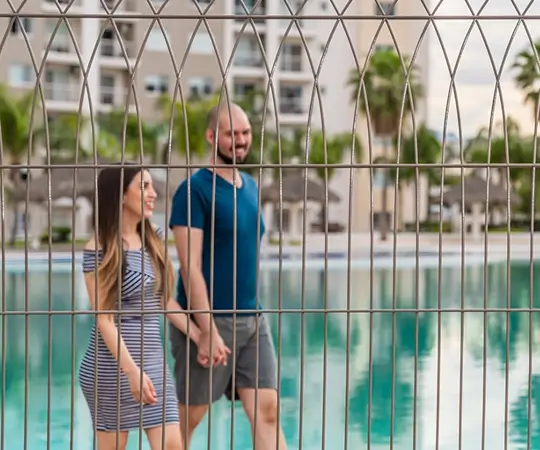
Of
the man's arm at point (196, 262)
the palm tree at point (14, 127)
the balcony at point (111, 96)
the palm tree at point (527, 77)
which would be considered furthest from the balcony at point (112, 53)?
the man's arm at point (196, 262)

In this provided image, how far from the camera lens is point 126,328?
3.24 m

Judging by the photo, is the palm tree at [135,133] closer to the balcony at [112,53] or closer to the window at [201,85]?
the balcony at [112,53]

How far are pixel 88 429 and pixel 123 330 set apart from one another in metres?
3.20

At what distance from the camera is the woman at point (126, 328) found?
311 cm

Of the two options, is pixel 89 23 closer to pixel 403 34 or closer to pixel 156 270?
pixel 403 34

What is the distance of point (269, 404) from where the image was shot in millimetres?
3584

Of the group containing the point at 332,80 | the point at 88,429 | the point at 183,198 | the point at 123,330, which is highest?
the point at 332,80

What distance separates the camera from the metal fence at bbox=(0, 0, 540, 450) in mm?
2734

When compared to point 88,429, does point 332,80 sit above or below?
above

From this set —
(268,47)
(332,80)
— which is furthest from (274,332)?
(332,80)

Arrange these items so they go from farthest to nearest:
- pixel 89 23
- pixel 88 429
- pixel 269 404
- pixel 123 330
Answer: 1. pixel 89 23
2. pixel 88 429
3. pixel 269 404
4. pixel 123 330

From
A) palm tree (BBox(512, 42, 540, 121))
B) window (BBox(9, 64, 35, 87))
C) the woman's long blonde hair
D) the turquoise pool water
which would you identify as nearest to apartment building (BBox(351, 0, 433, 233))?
palm tree (BBox(512, 42, 540, 121))

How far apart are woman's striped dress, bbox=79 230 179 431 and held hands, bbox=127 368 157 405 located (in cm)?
4

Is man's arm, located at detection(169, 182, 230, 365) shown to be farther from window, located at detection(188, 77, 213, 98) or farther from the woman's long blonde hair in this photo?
window, located at detection(188, 77, 213, 98)
